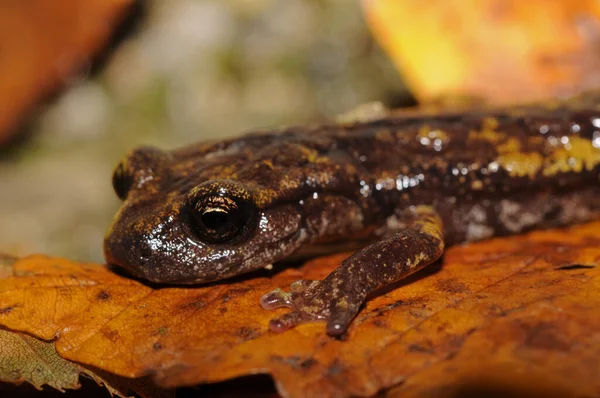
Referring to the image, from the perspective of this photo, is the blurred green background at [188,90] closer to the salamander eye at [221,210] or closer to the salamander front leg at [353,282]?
the salamander front leg at [353,282]

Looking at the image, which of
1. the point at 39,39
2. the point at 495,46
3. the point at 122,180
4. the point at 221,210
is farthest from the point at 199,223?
the point at 39,39

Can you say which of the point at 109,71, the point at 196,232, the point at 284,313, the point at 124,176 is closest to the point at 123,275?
the point at 196,232

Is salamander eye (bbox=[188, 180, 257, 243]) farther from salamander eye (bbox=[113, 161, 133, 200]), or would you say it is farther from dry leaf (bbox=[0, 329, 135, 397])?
dry leaf (bbox=[0, 329, 135, 397])

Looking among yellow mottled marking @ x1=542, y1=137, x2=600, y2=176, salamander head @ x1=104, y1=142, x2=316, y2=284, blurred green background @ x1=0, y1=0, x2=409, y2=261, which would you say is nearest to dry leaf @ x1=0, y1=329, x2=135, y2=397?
salamander head @ x1=104, y1=142, x2=316, y2=284

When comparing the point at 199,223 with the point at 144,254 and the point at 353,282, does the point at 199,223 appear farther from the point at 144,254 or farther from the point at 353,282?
the point at 353,282

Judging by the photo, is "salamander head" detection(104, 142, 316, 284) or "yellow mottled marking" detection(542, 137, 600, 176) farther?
"yellow mottled marking" detection(542, 137, 600, 176)

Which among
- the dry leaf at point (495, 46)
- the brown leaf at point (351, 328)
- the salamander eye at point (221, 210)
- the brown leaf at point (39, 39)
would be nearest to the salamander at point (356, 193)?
the salamander eye at point (221, 210)
